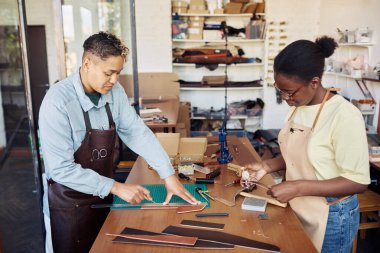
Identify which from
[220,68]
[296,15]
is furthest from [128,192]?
[296,15]

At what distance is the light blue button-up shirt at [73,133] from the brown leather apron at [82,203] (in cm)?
5

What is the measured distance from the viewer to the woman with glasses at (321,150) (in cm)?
142

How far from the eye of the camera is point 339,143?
1.42 metres

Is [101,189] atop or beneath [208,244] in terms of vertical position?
atop

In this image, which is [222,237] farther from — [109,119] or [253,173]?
[109,119]

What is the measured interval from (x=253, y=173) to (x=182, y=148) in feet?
2.18

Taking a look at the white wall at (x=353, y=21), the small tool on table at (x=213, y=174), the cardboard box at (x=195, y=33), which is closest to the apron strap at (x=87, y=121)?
the small tool on table at (x=213, y=174)

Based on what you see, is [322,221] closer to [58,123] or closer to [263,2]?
[58,123]

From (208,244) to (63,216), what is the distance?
846mm

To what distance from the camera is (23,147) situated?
5.99 m

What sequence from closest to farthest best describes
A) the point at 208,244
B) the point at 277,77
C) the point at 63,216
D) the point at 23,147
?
the point at 208,244, the point at 277,77, the point at 63,216, the point at 23,147

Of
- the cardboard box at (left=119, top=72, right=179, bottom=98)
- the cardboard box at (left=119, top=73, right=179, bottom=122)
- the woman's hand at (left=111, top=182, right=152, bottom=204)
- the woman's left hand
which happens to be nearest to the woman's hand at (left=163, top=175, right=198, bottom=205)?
the woman's hand at (left=111, top=182, right=152, bottom=204)

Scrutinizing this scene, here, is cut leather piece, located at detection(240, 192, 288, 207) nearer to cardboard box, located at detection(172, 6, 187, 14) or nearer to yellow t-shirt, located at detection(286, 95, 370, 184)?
yellow t-shirt, located at detection(286, 95, 370, 184)

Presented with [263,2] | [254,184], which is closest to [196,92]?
[263,2]
